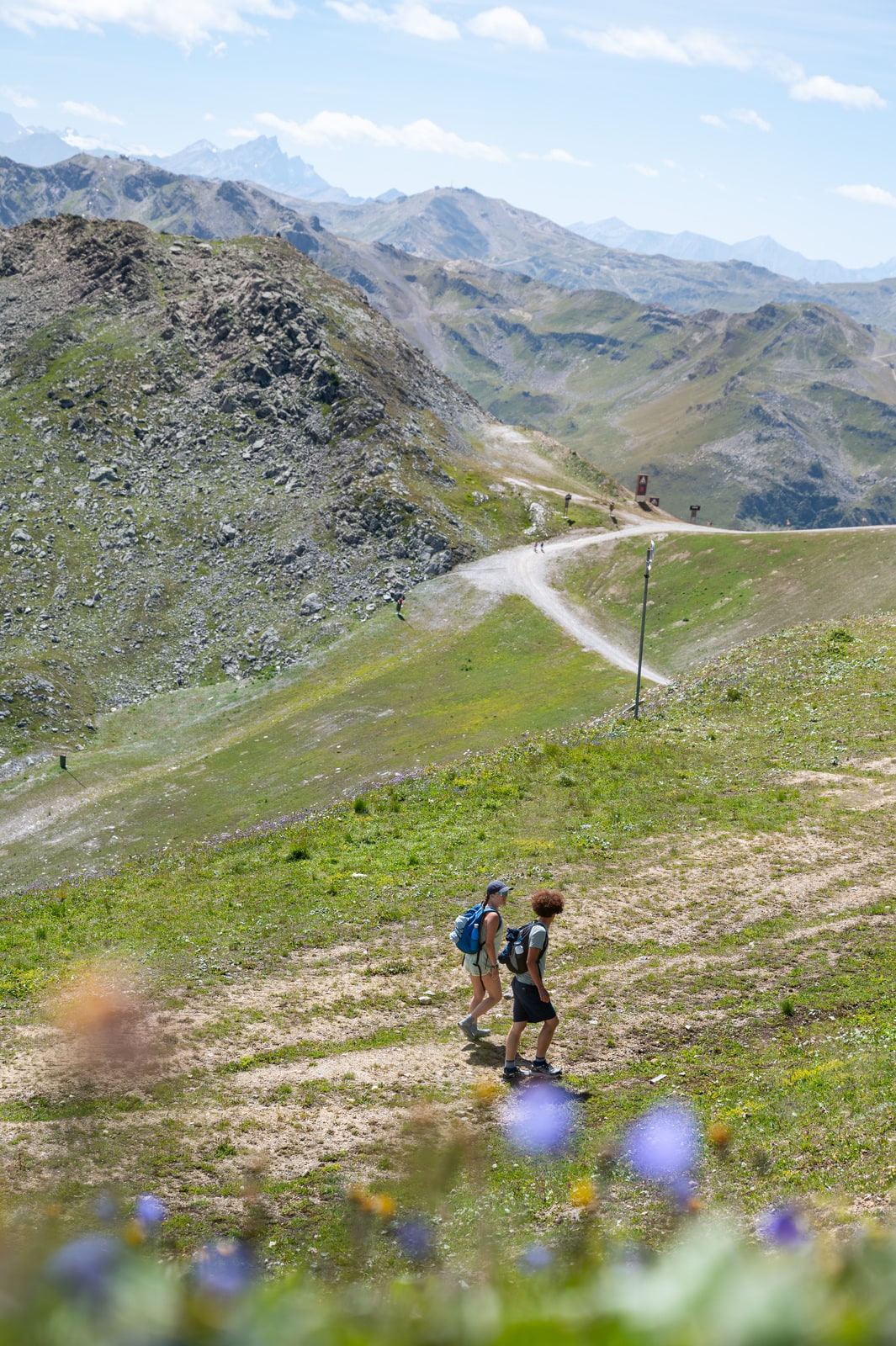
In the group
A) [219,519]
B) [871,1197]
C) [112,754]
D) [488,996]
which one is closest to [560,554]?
[219,519]

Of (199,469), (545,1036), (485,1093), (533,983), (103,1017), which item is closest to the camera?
(485,1093)

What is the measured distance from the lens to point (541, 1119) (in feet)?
50.5

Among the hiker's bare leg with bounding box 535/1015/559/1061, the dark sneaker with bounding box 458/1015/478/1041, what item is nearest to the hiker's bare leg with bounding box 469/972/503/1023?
the dark sneaker with bounding box 458/1015/478/1041

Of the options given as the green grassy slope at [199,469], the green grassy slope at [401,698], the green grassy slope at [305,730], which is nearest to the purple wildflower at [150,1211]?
the green grassy slope at [401,698]

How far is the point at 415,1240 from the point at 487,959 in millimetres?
7355

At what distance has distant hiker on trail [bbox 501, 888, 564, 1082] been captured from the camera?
16.3 meters

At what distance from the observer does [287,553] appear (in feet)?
299

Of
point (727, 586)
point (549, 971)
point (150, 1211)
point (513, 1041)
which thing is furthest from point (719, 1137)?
point (727, 586)

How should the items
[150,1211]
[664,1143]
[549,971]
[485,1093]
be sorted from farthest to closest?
→ [549,971] < [485,1093] < [664,1143] < [150,1211]

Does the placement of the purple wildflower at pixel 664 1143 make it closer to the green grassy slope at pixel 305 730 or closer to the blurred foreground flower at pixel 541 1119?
the blurred foreground flower at pixel 541 1119

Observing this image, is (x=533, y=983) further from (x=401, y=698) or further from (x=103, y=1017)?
(x=401, y=698)

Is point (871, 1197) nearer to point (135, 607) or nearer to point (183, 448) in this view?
point (135, 607)

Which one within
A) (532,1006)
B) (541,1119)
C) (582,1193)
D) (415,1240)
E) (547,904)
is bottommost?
(541,1119)

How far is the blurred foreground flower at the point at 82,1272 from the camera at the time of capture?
7.11 feet
